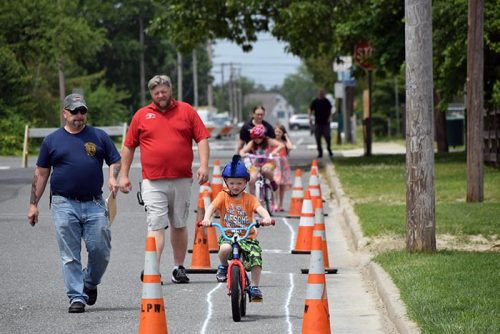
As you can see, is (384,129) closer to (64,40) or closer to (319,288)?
(64,40)

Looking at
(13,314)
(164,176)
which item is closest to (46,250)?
(164,176)

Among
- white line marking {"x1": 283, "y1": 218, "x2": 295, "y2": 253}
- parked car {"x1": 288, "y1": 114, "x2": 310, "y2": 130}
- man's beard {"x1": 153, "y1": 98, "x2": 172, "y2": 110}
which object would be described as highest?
man's beard {"x1": 153, "y1": 98, "x2": 172, "y2": 110}

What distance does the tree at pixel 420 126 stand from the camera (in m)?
13.8

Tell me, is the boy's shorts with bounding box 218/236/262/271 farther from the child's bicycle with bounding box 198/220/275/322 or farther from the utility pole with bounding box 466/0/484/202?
the utility pole with bounding box 466/0/484/202

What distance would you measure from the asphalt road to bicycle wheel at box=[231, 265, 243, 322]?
0.32 ft

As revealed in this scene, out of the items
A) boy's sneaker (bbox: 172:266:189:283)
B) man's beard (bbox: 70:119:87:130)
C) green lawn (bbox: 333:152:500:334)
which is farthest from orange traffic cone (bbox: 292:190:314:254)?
man's beard (bbox: 70:119:87:130)

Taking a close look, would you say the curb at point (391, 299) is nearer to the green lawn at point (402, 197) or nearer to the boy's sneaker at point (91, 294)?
the boy's sneaker at point (91, 294)

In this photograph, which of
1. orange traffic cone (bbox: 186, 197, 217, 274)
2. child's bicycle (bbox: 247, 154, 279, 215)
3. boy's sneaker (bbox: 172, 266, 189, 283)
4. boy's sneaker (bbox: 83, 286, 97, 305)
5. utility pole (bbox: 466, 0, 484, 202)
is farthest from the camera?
child's bicycle (bbox: 247, 154, 279, 215)

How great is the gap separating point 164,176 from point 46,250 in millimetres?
3849

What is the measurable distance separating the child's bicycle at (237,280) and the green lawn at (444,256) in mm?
1253

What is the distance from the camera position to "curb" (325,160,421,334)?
9547 millimetres

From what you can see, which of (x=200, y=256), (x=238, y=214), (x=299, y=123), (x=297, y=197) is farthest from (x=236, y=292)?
(x=299, y=123)

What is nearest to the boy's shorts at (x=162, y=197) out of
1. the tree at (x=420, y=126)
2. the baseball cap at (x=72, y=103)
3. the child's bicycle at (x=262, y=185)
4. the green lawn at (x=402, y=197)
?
the baseball cap at (x=72, y=103)

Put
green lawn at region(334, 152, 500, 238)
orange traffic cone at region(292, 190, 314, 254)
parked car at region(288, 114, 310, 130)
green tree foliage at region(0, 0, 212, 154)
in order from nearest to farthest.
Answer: orange traffic cone at region(292, 190, 314, 254), green lawn at region(334, 152, 500, 238), green tree foliage at region(0, 0, 212, 154), parked car at region(288, 114, 310, 130)
